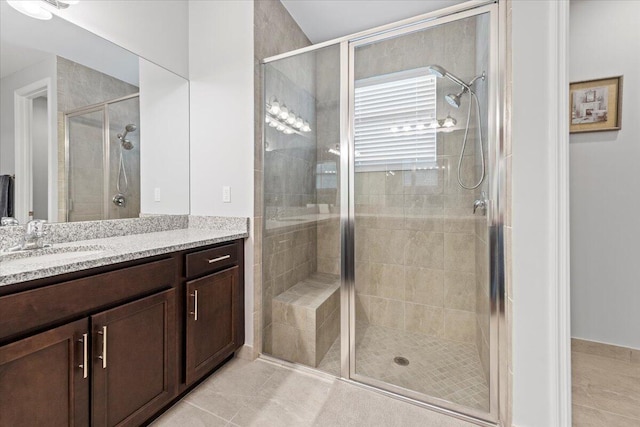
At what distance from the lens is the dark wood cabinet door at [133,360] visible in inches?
43.0

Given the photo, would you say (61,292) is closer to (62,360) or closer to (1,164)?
(62,360)

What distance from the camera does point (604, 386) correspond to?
159 cm

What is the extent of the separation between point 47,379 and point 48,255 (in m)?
0.64

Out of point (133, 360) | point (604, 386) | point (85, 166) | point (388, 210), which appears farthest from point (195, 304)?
point (604, 386)

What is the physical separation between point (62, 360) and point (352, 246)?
145cm

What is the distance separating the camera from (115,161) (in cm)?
175

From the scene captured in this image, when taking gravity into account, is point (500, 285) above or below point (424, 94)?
below

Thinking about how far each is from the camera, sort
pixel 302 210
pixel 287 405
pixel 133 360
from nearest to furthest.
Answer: pixel 133 360, pixel 287 405, pixel 302 210

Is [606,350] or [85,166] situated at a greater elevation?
[85,166]

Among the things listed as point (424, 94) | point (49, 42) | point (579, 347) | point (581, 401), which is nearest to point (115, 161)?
point (49, 42)

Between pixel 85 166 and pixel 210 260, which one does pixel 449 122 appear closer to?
pixel 210 260

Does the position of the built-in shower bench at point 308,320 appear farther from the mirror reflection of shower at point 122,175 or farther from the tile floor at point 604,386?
the tile floor at point 604,386

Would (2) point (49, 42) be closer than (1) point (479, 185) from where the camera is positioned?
Yes

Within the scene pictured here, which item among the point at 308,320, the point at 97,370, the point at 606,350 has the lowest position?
the point at 606,350
